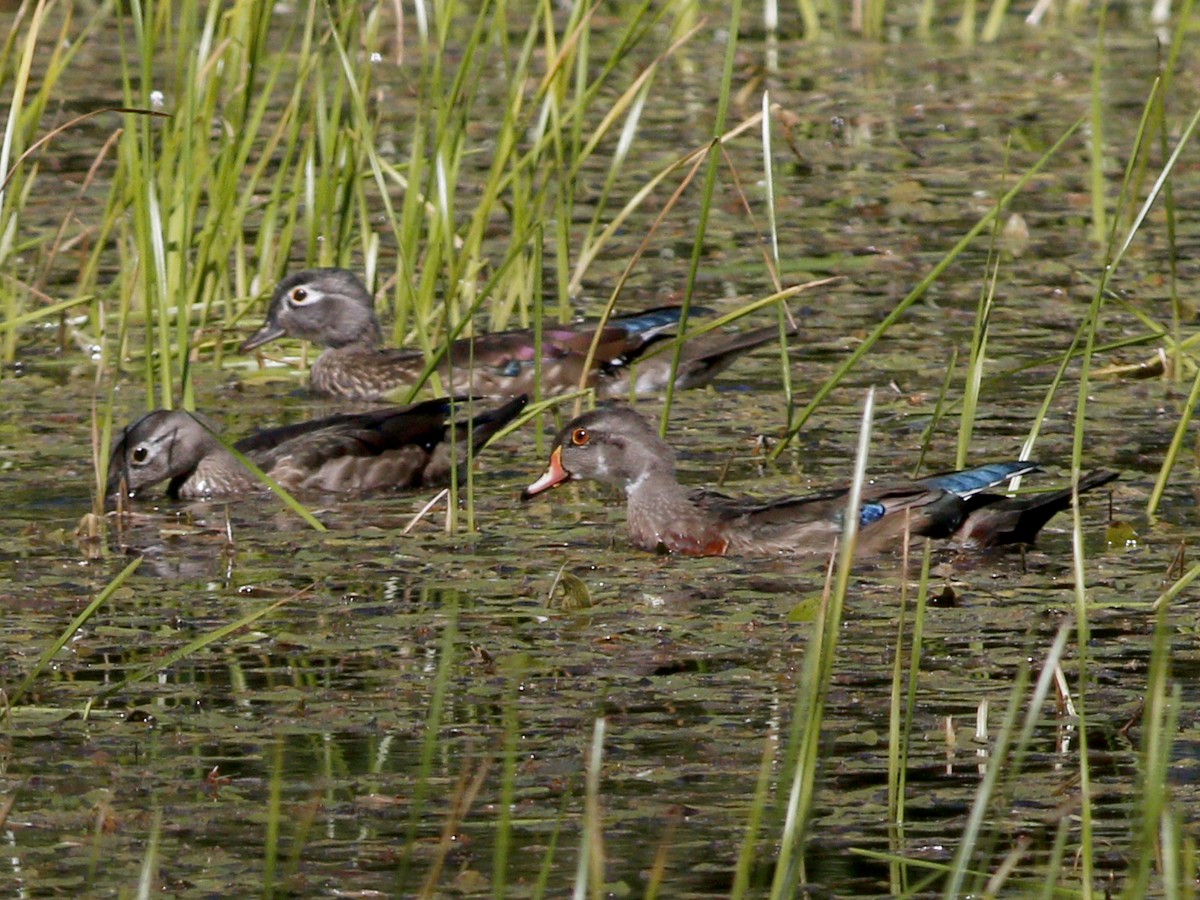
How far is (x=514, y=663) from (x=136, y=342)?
14.1 feet

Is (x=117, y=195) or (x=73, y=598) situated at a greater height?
(x=117, y=195)

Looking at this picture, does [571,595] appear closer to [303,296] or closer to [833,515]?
[833,515]

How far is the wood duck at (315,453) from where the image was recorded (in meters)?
7.45

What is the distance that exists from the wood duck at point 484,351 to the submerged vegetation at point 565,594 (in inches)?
6.6

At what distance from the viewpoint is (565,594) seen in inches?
230

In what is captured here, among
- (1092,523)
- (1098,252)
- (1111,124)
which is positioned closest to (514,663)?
(1092,523)

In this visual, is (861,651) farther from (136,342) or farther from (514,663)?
(136,342)

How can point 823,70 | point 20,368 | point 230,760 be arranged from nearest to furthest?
point 230,760 < point 20,368 < point 823,70

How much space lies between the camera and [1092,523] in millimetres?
6562

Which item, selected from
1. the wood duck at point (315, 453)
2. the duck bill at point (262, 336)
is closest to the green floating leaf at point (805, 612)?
the wood duck at point (315, 453)

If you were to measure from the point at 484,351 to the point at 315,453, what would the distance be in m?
1.20

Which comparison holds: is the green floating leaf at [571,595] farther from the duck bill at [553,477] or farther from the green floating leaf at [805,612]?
the duck bill at [553,477]

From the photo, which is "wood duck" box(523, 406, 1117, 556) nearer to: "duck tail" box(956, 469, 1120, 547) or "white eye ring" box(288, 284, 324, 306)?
"duck tail" box(956, 469, 1120, 547)

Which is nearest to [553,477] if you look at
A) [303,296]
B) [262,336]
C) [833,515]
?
[833,515]
